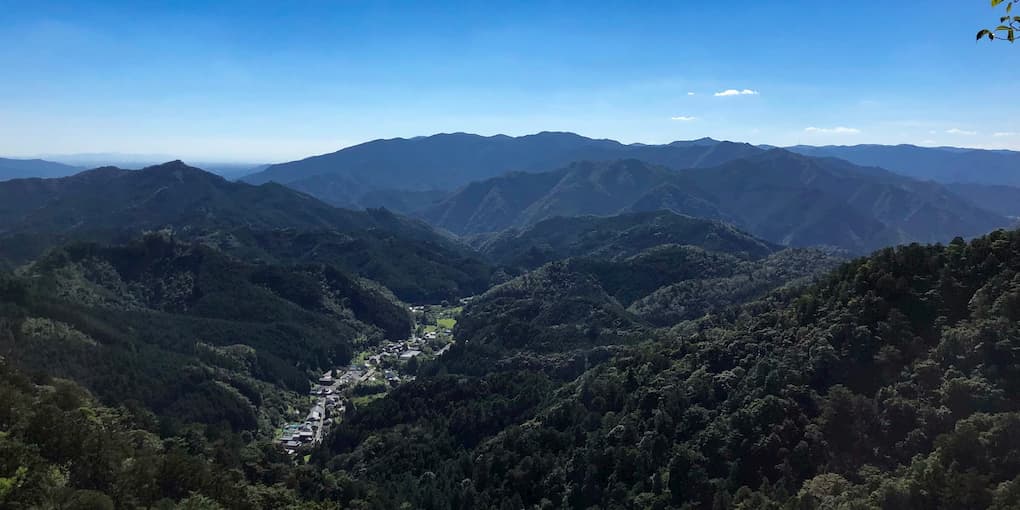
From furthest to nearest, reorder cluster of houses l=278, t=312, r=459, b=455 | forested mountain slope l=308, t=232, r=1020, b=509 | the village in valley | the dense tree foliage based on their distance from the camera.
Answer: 1. the village in valley
2. cluster of houses l=278, t=312, r=459, b=455
3. forested mountain slope l=308, t=232, r=1020, b=509
4. the dense tree foliage

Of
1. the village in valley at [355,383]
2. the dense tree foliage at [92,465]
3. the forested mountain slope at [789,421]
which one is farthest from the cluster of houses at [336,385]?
the dense tree foliage at [92,465]

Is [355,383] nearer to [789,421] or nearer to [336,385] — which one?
[336,385]

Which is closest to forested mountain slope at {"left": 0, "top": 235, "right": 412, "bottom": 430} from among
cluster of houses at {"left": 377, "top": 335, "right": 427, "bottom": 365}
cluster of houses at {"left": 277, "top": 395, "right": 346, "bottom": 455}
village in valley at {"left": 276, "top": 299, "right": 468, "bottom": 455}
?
village in valley at {"left": 276, "top": 299, "right": 468, "bottom": 455}

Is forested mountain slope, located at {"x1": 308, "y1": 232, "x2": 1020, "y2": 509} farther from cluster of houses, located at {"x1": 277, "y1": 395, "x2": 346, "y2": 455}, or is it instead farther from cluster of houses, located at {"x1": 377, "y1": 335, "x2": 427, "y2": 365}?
cluster of houses, located at {"x1": 377, "y1": 335, "x2": 427, "y2": 365}

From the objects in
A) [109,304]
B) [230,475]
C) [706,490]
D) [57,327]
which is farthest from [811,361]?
[109,304]

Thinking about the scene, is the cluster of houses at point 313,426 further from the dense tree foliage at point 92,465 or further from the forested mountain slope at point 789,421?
the dense tree foliage at point 92,465

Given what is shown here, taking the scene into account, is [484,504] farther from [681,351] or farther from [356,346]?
[356,346]

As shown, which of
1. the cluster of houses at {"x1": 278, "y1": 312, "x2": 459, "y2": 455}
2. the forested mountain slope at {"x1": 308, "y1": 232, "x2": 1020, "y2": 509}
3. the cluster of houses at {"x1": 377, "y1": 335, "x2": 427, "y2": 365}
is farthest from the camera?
the cluster of houses at {"x1": 377, "y1": 335, "x2": 427, "y2": 365}
